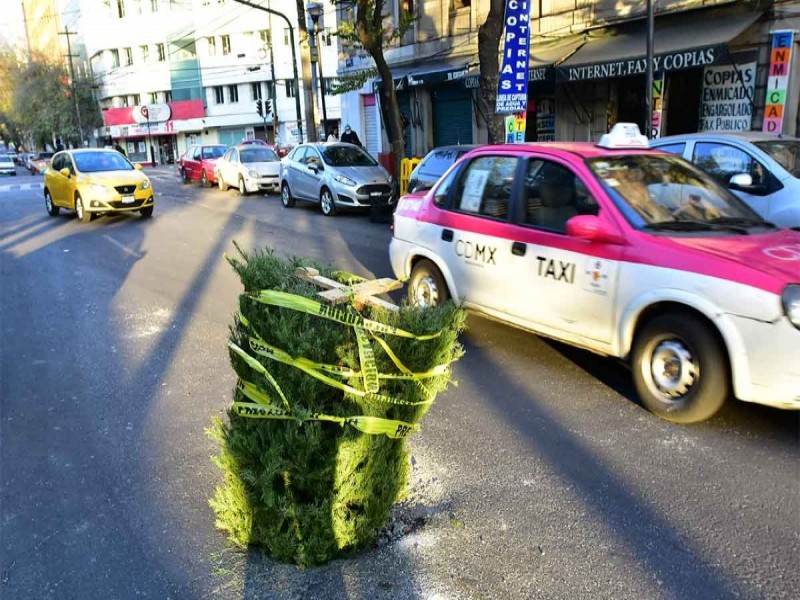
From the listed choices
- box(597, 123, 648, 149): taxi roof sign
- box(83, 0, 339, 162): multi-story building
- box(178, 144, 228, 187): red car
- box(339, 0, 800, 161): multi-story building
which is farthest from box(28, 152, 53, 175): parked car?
box(597, 123, 648, 149): taxi roof sign

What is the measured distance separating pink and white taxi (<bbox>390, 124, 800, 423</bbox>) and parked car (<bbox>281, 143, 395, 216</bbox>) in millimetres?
9004

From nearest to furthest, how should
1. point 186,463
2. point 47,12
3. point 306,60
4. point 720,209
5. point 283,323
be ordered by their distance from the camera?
1. point 283,323
2. point 186,463
3. point 720,209
4. point 306,60
5. point 47,12

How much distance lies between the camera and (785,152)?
27.6ft

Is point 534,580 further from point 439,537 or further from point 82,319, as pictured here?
point 82,319

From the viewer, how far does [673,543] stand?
3258mm

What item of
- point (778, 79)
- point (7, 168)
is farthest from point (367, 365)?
point (7, 168)

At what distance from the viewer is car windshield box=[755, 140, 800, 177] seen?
8.20m

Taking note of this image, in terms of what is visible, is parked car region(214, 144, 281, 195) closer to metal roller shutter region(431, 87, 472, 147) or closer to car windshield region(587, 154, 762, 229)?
metal roller shutter region(431, 87, 472, 147)

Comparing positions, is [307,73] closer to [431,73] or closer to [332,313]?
[431,73]

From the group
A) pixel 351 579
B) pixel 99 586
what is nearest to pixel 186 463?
pixel 99 586

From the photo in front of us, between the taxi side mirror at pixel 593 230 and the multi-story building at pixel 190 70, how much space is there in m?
49.6

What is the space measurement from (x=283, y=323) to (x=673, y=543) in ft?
6.82

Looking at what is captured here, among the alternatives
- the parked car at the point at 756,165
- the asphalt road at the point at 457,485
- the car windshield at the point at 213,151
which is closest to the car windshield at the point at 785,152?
the parked car at the point at 756,165

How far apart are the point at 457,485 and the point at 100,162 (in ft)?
48.3
